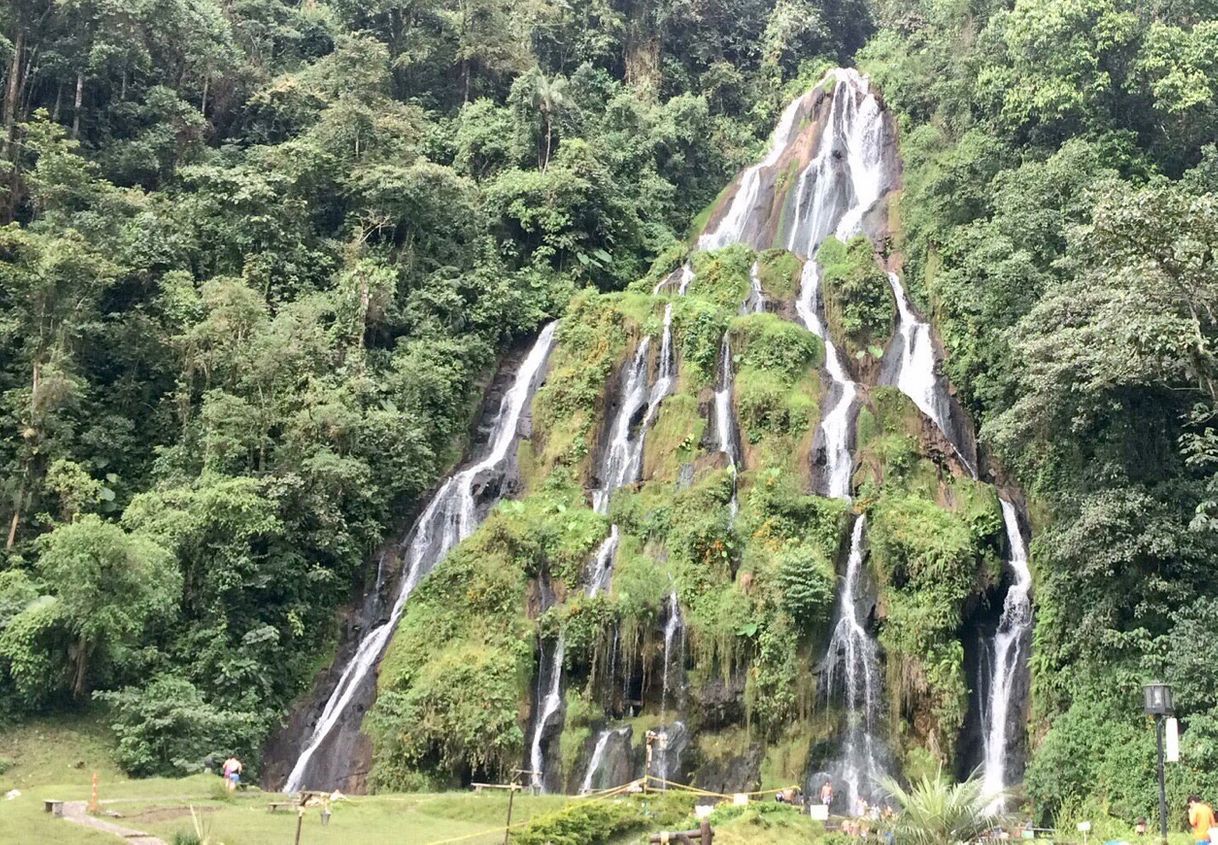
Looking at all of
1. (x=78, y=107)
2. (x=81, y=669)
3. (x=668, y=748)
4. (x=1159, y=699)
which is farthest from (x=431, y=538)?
(x=78, y=107)

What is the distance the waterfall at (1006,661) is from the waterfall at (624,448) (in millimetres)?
7735

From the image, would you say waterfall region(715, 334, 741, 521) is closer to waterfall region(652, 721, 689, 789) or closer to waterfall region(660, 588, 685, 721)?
waterfall region(660, 588, 685, 721)

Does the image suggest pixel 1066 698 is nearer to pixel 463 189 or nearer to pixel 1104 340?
pixel 1104 340

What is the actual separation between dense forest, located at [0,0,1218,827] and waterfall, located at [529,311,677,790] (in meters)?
0.71

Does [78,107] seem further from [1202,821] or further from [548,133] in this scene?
[1202,821]

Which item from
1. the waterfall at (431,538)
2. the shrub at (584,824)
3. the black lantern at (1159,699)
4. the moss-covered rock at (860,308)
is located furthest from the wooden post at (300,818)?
the moss-covered rock at (860,308)

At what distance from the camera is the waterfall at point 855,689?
1766 cm

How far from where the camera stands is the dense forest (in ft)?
57.4

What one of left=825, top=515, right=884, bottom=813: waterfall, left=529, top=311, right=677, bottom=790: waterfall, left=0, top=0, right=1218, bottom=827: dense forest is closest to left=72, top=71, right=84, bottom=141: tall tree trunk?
left=0, top=0, right=1218, bottom=827: dense forest

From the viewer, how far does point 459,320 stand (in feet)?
97.6

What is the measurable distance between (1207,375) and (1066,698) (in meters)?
6.06

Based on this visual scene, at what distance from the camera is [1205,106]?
2523cm

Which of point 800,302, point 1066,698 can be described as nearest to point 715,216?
point 800,302

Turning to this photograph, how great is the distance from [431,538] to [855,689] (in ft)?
35.4
